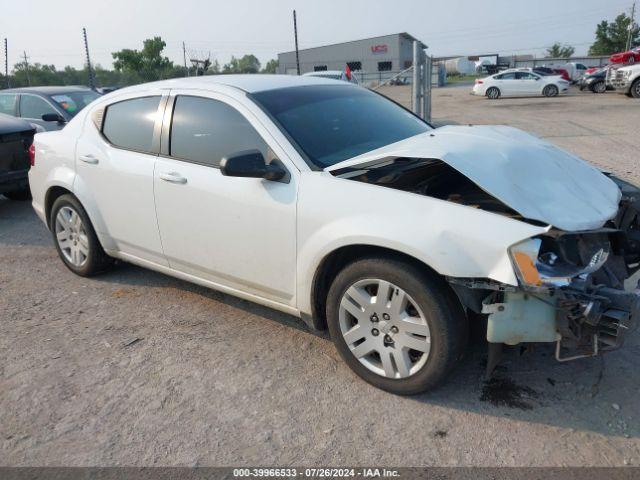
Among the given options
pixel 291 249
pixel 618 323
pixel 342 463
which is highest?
pixel 291 249

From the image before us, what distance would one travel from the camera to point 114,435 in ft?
9.36

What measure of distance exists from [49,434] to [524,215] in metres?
2.68

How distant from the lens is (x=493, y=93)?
29.0 metres

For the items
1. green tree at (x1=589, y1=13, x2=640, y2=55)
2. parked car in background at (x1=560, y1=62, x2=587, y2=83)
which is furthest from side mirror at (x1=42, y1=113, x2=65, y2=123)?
green tree at (x1=589, y1=13, x2=640, y2=55)

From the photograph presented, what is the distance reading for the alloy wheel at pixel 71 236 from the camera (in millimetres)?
4801

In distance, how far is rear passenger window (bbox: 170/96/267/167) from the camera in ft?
11.7

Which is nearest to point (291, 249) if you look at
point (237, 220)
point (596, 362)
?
point (237, 220)

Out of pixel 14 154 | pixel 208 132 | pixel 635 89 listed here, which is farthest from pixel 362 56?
pixel 208 132

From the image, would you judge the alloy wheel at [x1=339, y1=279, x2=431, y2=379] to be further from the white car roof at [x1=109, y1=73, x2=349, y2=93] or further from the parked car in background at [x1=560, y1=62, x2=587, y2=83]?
the parked car in background at [x1=560, y1=62, x2=587, y2=83]

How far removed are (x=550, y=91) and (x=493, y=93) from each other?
2794mm

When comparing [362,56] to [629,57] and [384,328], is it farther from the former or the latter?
[384,328]

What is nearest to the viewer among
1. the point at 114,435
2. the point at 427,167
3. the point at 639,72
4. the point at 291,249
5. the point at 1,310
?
the point at 114,435

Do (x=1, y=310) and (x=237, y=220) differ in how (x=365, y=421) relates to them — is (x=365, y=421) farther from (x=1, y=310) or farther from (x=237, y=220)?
(x=1, y=310)

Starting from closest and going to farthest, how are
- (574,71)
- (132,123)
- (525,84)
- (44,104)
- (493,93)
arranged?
(132,123) → (44,104) → (525,84) → (493,93) → (574,71)
